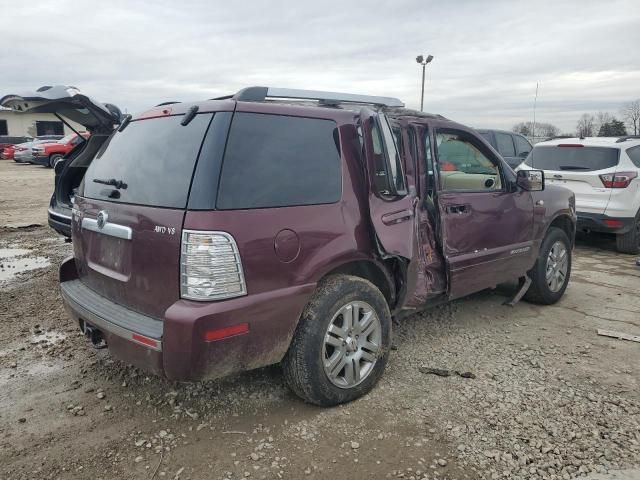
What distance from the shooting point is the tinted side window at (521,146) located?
12.8 m

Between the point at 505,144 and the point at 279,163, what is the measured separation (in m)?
10.7

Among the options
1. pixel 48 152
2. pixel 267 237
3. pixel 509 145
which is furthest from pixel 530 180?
pixel 48 152

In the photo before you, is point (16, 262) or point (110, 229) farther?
point (16, 262)

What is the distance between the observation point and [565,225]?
569cm

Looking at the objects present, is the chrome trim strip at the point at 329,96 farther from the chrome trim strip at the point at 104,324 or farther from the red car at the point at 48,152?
the red car at the point at 48,152

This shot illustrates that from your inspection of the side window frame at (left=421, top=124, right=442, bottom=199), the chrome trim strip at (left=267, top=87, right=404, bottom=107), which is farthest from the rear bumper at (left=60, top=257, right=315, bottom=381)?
the side window frame at (left=421, top=124, right=442, bottom=199)

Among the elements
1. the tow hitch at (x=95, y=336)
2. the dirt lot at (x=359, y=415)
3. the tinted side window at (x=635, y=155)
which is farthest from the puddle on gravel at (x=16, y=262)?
the tinted side window at (x=635, y=155)

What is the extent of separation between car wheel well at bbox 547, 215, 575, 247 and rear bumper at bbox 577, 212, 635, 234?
245cm

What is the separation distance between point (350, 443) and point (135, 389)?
1.50 m

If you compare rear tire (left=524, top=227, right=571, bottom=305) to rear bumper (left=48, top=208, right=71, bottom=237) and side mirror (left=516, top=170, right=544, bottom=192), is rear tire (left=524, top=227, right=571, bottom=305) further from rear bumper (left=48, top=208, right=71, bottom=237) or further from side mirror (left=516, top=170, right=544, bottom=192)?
rear bumper (left=48, top=208, right=71, bottom=237)

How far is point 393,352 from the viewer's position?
416 cm

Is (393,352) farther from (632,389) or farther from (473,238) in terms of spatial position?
(632,389)

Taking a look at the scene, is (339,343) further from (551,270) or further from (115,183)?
(551,270)

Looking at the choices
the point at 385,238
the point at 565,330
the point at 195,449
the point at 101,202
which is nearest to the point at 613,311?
the point at 565,330
